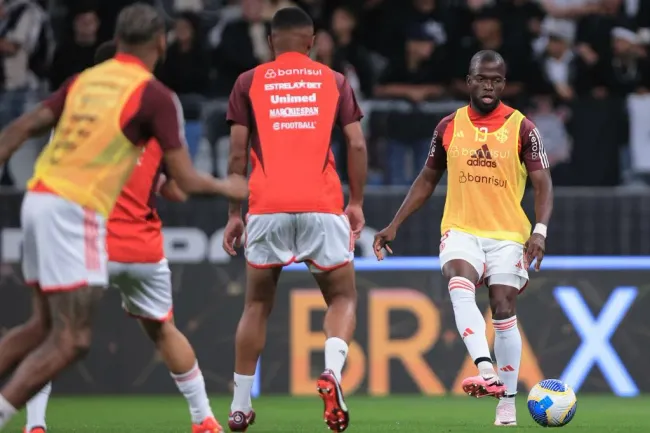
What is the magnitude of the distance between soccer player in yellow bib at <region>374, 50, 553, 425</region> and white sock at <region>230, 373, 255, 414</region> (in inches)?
54.2

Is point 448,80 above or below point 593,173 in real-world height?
above

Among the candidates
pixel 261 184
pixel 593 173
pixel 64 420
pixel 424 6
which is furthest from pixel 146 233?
pixel 424 6

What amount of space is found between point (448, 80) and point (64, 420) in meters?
5.75

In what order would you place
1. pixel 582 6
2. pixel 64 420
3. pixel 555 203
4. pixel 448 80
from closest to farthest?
pixel 64 420
pixel 555 203
pixel 448 80
pixel 582 6

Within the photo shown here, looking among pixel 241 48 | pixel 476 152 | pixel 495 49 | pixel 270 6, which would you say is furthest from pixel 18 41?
pixel 476 152

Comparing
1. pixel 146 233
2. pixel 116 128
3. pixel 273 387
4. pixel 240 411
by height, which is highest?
pixel 116 128

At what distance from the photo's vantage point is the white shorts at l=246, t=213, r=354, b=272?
326 inches

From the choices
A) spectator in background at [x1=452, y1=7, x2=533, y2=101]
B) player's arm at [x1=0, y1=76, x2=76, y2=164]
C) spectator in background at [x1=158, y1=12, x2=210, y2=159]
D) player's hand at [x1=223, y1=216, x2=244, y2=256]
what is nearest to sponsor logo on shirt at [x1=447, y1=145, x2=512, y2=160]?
player's hand at [x1=223, y1=216, x2=244, y2=256]

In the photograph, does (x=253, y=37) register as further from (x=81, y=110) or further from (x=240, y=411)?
(x=81, y=110)

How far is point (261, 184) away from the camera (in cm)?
834

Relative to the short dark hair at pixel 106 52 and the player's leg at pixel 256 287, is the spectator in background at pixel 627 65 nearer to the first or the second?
the player's leg at pixel 256 287

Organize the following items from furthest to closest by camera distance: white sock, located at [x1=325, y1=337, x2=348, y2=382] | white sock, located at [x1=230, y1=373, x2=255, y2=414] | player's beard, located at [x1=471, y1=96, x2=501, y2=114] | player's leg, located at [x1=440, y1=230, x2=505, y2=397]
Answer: player's beard, located at [x1=471, y1=96, x2=501, y2=114]
player's leg, located at [x1=440, y1=230, x2=505, y2=397]
white sock, located at [x1=230, y1=373, x2=255, y2=414]
white sock, located at [x1=325, y1=337, x2=348, y2=382]

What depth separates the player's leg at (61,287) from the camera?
21.6 feet

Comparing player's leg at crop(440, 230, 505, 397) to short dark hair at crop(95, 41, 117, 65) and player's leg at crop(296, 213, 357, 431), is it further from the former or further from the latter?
short dark hair at crop(95, 41, 117, 65)
